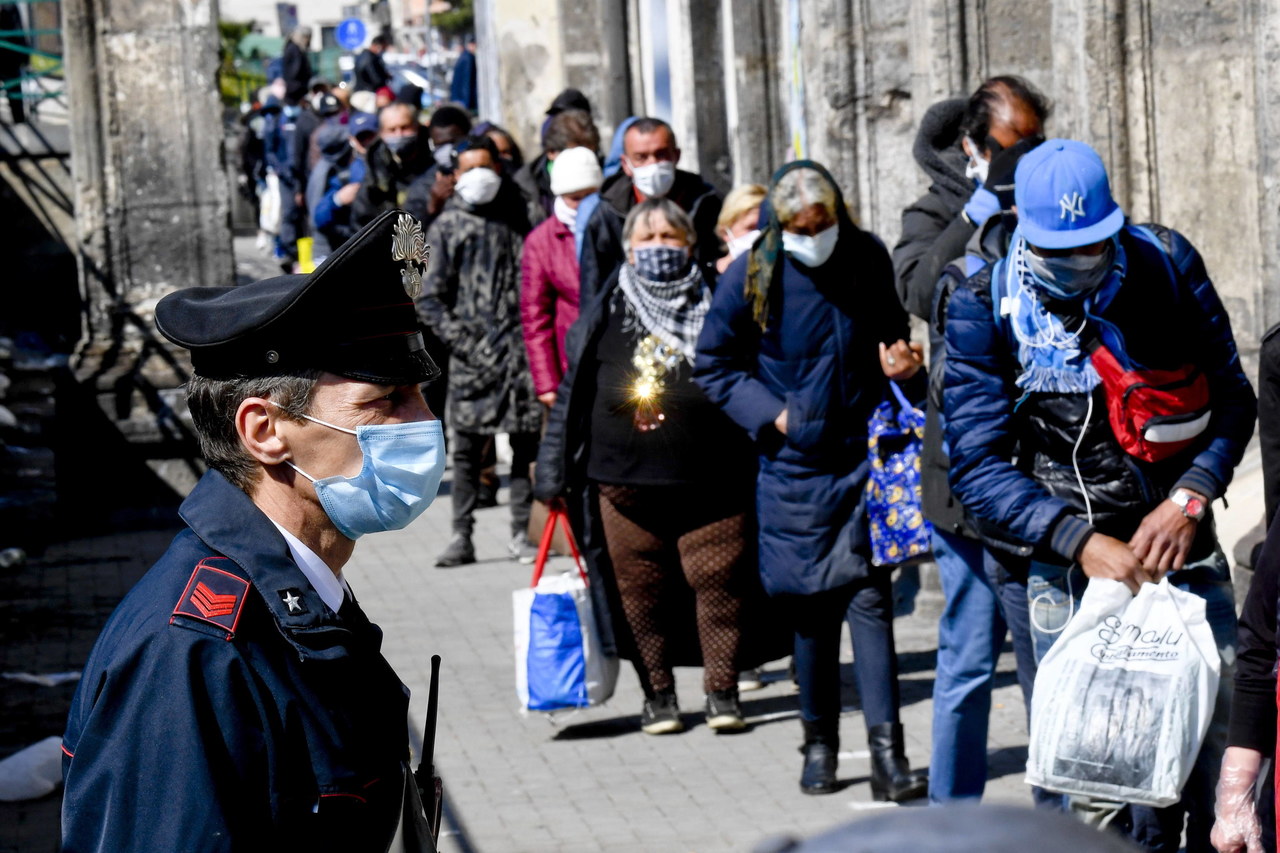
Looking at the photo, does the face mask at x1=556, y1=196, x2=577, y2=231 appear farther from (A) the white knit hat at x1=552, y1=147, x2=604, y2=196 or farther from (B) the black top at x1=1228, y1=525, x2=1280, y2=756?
(B) the black top at x1=1228, y1=525, x2=1280, y2=756

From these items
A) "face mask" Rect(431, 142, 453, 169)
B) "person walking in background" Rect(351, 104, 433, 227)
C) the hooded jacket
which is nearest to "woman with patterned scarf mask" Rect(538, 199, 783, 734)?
the hooded jacket

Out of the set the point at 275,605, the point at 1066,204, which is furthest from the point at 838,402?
the point at 275,605

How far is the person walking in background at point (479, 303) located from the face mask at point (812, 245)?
12.2 ft

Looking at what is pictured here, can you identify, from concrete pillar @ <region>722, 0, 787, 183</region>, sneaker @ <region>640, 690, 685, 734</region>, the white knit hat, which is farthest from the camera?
concrete pillar @ <region>722, 0, 787, 183</region>

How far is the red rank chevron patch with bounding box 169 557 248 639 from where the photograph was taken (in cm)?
223

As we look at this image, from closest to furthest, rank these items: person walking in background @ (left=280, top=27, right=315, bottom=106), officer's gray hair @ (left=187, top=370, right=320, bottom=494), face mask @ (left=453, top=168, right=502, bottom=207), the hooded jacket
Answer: officer's gray hair @ (left=187, top=370, right=320, bottom=494)
the hooded jacket
face mask @ (left=453, top=168, right=502, bottom=207)
person walking in background @ (left=280, top=27, right=315, bottom=106)

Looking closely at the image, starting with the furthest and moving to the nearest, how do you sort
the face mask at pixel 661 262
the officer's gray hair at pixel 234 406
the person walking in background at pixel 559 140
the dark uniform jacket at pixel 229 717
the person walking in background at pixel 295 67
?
the person walking in background at pixel 295 67
the person walking in background at pixel 559 140
the face mask at pixel 661 262
the officer's gray hair at pixel 234 406
the dark uniform jacket at pixel 229 717

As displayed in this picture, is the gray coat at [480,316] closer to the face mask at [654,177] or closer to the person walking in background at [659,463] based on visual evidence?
the face mask at [654,177]

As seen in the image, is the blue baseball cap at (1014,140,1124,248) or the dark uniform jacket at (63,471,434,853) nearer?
the dark uniform jacket at (63,471,434,853)

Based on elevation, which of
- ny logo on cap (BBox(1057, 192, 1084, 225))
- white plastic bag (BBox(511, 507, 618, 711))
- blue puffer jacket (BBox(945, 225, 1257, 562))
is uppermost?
ny logo on cap (BBox(1057, 192, 1084, 225))

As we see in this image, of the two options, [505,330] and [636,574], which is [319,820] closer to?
[636,574]

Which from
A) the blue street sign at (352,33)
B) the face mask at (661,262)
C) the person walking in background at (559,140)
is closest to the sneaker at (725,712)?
the face mask at (661,262)

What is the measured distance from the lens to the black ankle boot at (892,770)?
5.80 meters

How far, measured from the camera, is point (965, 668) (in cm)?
512
